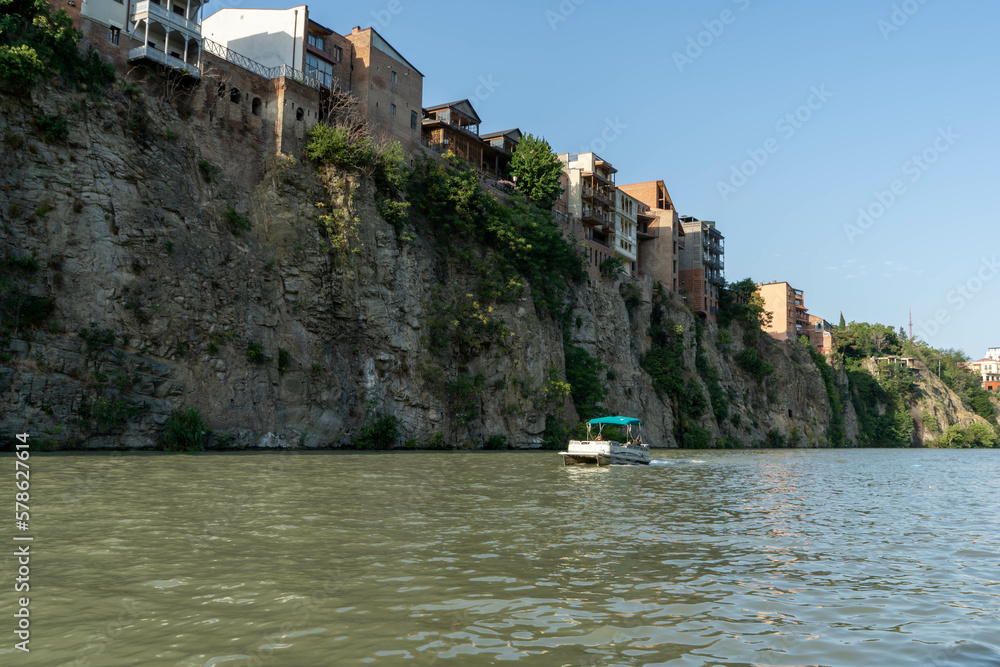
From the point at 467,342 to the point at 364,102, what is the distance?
18.6 metres

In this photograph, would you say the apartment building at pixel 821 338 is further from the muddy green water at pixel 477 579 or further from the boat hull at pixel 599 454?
the muddy green water at pixel 477 579

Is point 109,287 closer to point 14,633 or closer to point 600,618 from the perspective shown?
point 14,633

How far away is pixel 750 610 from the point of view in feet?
31.6

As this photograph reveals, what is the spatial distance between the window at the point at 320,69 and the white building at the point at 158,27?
305 inches

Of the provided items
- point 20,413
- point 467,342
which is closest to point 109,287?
point 20,413

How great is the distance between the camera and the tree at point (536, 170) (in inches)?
2657

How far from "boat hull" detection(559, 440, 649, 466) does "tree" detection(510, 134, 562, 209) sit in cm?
3281

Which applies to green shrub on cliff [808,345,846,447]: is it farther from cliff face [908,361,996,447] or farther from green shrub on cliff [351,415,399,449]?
green shrub on cliff [351,415,399,449]

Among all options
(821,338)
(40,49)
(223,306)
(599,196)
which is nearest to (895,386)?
(821,338)

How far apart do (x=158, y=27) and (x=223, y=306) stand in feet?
54.5

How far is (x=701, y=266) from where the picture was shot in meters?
95.4

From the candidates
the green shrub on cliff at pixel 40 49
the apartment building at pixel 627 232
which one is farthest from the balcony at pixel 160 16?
the apartment building at pixel 627 232

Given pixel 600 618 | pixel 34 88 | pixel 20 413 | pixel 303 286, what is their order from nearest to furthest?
1. pixel 600 618
2. pixel 20 413
3. pixel 34 88
4. pixel 303 286

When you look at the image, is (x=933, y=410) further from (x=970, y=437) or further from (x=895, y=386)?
(x=895, y=386)
